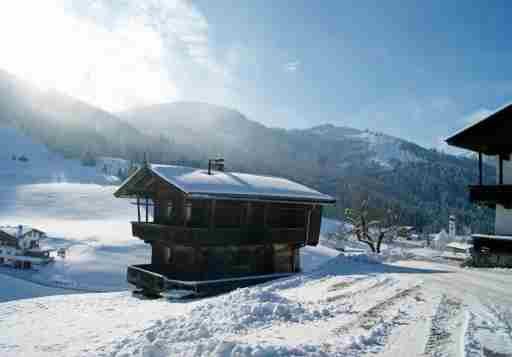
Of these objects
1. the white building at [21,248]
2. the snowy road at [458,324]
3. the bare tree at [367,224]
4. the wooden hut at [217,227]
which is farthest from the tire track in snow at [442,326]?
the white building at [21,248]

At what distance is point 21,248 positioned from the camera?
2170 inches

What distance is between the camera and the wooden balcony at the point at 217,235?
2009cm

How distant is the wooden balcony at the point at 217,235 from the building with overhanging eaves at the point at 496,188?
395 inches

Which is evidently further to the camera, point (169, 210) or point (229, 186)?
point (169, 210)

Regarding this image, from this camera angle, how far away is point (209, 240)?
799 inches

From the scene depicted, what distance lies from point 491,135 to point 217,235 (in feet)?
49.1

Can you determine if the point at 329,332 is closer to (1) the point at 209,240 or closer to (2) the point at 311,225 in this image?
(1) the point at 209,240

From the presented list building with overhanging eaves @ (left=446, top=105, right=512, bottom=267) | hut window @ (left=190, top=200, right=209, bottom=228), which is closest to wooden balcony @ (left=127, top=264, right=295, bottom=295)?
hut window @ (left=190, top=200, right=209, bottom=228)

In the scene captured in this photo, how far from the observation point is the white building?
176 feet

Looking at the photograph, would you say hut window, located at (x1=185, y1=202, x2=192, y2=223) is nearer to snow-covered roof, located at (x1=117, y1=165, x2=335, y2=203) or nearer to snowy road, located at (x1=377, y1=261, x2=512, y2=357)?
snow-covered roof, located at (x1=117, y1=165, x2=335, y2=203)

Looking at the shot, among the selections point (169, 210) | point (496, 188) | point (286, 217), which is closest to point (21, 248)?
point (169, 210)

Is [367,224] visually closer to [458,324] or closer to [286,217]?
[286,217]

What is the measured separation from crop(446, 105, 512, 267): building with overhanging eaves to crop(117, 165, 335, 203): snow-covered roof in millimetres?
8675

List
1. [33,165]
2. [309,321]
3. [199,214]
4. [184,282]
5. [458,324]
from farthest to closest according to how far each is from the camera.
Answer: [33,165], [199,214], [184,282], [309,321], [458,324]
